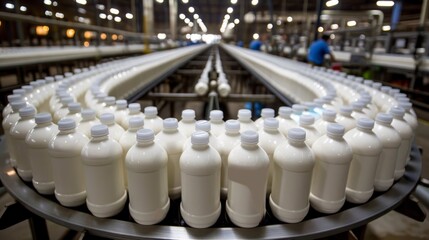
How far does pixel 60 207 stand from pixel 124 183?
7.4 inches

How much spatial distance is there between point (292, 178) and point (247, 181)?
0.12 metres

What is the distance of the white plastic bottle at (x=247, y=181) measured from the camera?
680mm

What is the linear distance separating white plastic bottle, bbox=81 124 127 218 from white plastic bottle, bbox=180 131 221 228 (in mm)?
180

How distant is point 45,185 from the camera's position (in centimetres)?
84

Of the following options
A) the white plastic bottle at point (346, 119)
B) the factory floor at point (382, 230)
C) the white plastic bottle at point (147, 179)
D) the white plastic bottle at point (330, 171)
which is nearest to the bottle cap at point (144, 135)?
the white plastic bottle at point (147, 179)

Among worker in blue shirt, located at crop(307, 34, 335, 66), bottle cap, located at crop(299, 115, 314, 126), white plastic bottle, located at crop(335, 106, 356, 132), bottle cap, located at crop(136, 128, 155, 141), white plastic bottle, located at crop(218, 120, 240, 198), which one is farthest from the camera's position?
worker in blue shirt, located at crop(307, 34, 335, 66)

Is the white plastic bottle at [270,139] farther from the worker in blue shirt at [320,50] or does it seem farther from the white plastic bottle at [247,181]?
the worker in blue shirt at [320,50]

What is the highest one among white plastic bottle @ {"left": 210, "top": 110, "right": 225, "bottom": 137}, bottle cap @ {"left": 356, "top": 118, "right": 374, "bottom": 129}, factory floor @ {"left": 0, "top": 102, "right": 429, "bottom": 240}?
bottle cap @ {"left": 356, "top": 118, "right": 374, "bottom": 129}

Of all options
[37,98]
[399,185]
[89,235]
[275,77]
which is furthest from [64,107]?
[275,77]

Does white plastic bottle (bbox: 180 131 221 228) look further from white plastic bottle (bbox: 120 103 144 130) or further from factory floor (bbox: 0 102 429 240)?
factory floor (bbox: 0 102 429 240)

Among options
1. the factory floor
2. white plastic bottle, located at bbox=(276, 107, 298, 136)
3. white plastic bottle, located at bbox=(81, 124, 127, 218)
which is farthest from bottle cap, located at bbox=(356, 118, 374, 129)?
the factory floor

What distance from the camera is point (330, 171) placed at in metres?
0.74

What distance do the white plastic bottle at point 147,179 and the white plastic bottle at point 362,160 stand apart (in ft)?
1.77

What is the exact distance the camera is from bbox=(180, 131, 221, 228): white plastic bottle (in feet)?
2.19
